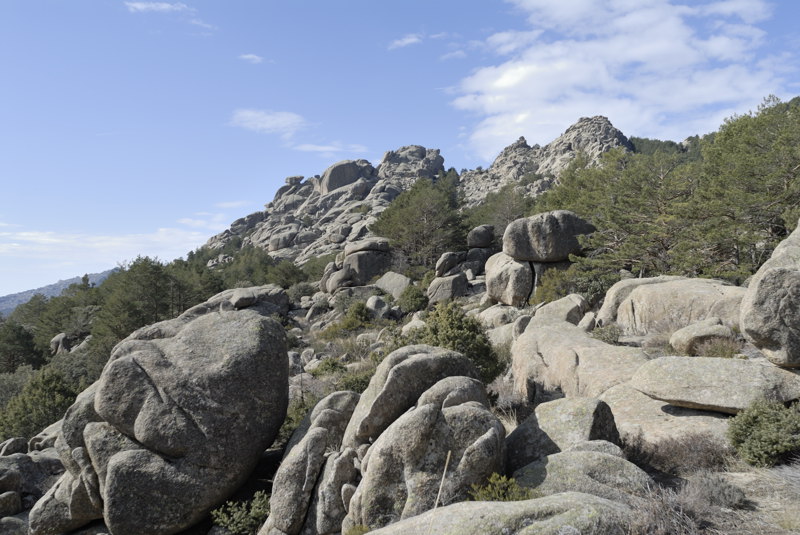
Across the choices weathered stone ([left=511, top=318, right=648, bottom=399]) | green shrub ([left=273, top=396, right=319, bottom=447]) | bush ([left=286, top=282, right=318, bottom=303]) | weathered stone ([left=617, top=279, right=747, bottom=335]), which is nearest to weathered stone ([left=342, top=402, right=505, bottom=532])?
green shrub ([left=273, top=396, right=319, bottom=447])

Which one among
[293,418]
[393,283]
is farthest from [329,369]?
[393,283]

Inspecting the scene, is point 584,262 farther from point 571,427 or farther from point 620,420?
point 571,427

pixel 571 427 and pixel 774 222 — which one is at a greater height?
pixel 774 222

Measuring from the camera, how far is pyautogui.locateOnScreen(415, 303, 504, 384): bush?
1328cm

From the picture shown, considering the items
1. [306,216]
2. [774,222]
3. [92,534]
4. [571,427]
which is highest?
[306,216]

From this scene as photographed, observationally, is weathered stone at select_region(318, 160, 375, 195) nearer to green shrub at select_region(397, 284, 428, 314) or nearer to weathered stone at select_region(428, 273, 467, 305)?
green shrub at select_region(397, 284, 428, 314)

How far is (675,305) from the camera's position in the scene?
15461mm

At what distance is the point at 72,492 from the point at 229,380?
4224mm

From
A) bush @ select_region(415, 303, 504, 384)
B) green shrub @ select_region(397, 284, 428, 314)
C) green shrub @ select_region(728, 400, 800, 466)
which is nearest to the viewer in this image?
green shrub @ select_region(728, 400, 800, 466)

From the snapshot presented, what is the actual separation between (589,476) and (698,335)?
7279 mm

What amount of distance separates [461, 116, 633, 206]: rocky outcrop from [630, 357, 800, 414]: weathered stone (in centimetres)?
9361

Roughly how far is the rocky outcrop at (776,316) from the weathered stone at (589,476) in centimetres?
444

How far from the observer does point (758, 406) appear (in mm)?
7684

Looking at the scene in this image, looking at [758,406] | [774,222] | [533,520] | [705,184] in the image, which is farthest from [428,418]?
[705,184]
